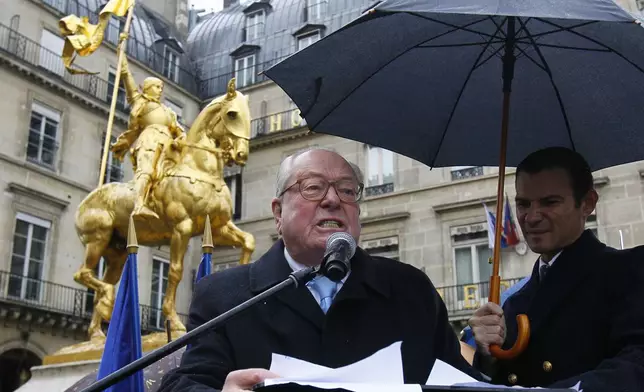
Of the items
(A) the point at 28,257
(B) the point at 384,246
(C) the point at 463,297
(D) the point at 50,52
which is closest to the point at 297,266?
(C) the point at 463,297

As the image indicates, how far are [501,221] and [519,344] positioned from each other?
2.11 feet

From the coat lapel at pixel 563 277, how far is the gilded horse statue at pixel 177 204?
6.71m

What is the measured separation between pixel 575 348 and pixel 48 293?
67.8 ft

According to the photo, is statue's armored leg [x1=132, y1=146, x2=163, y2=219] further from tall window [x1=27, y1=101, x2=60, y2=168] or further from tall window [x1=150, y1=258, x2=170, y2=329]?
tall window [x1=150, y1=258, x2=170, y2=329]

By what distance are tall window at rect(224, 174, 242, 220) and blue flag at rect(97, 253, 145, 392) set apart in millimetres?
18719

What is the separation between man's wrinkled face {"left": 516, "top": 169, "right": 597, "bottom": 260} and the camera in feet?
8.38

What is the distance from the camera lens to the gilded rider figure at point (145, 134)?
9023 mm

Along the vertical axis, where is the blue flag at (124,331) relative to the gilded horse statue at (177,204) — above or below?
below

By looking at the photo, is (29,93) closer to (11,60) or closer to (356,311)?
(11,60)

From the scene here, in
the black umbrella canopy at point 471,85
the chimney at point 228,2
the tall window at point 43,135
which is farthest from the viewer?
the chimney at point 228,2

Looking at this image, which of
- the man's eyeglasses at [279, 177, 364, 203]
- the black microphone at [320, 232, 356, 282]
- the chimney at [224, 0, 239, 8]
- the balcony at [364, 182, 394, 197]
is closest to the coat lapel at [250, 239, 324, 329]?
the man's eyeglasses at [279, 177, 364, 203]

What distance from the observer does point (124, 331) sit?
5887 millimetres

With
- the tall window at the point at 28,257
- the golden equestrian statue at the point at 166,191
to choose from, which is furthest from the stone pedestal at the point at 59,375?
the tall window at the point at 28,257

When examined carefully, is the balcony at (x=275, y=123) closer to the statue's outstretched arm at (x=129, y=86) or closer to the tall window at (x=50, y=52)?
the tall window at (x=50, y=52)
